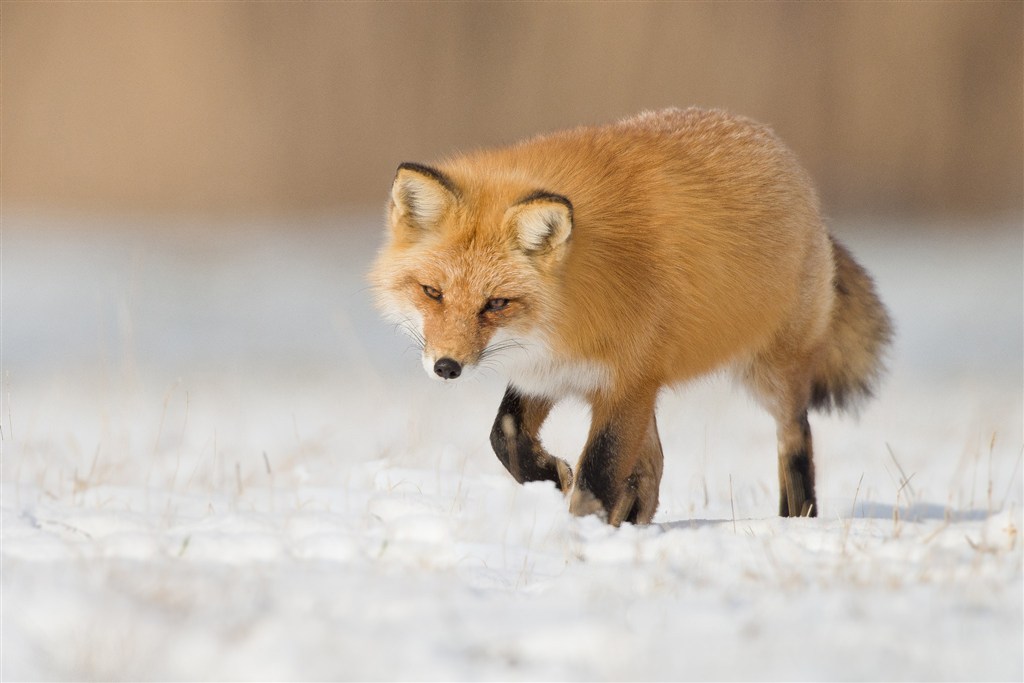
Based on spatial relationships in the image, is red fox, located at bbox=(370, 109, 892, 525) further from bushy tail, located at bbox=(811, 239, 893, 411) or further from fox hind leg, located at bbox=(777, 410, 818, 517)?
bushy tail, located at bbox=(811, 239, 893, 411)

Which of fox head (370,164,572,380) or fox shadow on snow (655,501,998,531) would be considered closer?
fox head (370,164,572,380)

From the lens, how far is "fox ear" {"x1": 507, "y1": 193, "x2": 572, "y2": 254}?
381 centimetres

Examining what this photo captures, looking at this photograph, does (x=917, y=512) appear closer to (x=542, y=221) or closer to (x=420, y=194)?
(x=542, y=221)

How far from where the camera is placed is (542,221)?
12.8 ft

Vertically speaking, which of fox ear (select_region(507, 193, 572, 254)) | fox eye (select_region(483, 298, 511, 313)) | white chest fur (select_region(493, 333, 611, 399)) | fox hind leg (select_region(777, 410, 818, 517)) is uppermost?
fox ear (select_region(507, 193, 572, 254))

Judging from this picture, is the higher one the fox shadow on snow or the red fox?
the red fox

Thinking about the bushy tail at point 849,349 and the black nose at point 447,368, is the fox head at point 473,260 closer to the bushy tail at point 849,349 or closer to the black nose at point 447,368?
the black nose at point 447,368

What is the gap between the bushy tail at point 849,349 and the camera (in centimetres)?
537

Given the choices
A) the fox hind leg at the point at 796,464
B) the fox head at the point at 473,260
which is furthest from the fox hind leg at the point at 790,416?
the fox head at the point at 473,260

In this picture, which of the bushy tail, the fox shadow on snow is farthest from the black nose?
the bushy tail

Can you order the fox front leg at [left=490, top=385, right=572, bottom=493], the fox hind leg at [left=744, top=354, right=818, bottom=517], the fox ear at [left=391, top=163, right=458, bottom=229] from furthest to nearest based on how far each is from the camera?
the fox hind leg at [left=744, top=354, right=818, bottom=517] < the fox front leg at [left=490, top=385, right=572, bottom=493] < the fox ear at [left=391, top=163, right=458, bottom=229]

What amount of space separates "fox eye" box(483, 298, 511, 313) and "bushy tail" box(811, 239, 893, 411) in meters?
2.04

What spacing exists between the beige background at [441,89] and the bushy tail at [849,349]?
8.50 metres

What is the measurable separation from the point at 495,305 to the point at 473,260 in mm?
192
